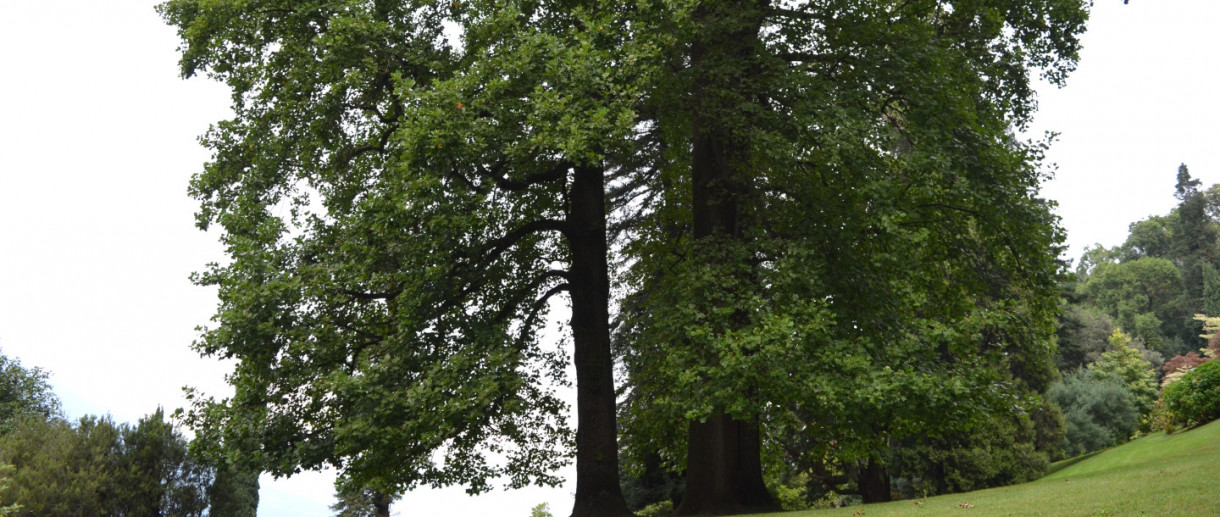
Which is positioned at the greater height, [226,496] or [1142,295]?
[1142,295]

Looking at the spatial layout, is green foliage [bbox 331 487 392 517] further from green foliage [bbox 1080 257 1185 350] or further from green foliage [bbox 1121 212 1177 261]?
green foliage [bbox 1121 212 1177 261]

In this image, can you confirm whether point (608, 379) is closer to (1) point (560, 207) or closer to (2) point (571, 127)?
(1) point (560, 207)

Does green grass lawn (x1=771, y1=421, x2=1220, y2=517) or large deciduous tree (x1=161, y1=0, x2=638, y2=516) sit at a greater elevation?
large deciduous tree (x1=161, y1=0, x2=638, y2=516)

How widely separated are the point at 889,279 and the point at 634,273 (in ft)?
23.0

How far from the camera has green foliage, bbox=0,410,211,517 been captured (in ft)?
54.5

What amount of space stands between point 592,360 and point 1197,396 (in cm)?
2047

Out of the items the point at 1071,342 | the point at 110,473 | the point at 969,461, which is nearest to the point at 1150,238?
the point at 1071,342

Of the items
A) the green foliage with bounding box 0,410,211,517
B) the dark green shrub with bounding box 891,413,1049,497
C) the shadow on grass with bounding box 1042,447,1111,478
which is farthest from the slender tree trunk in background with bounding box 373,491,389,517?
the shadow on grass with bounding box 1042,447,1111,478

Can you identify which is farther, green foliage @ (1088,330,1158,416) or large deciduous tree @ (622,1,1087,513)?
green foliage @ (1088,330,1158,416)

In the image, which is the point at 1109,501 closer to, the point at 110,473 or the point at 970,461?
the point at 970,461

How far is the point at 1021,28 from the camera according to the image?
648 inches

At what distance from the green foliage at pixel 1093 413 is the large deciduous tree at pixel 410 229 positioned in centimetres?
2433

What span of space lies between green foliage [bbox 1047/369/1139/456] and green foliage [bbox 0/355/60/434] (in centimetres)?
4088

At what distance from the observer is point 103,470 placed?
1747 centimetres
